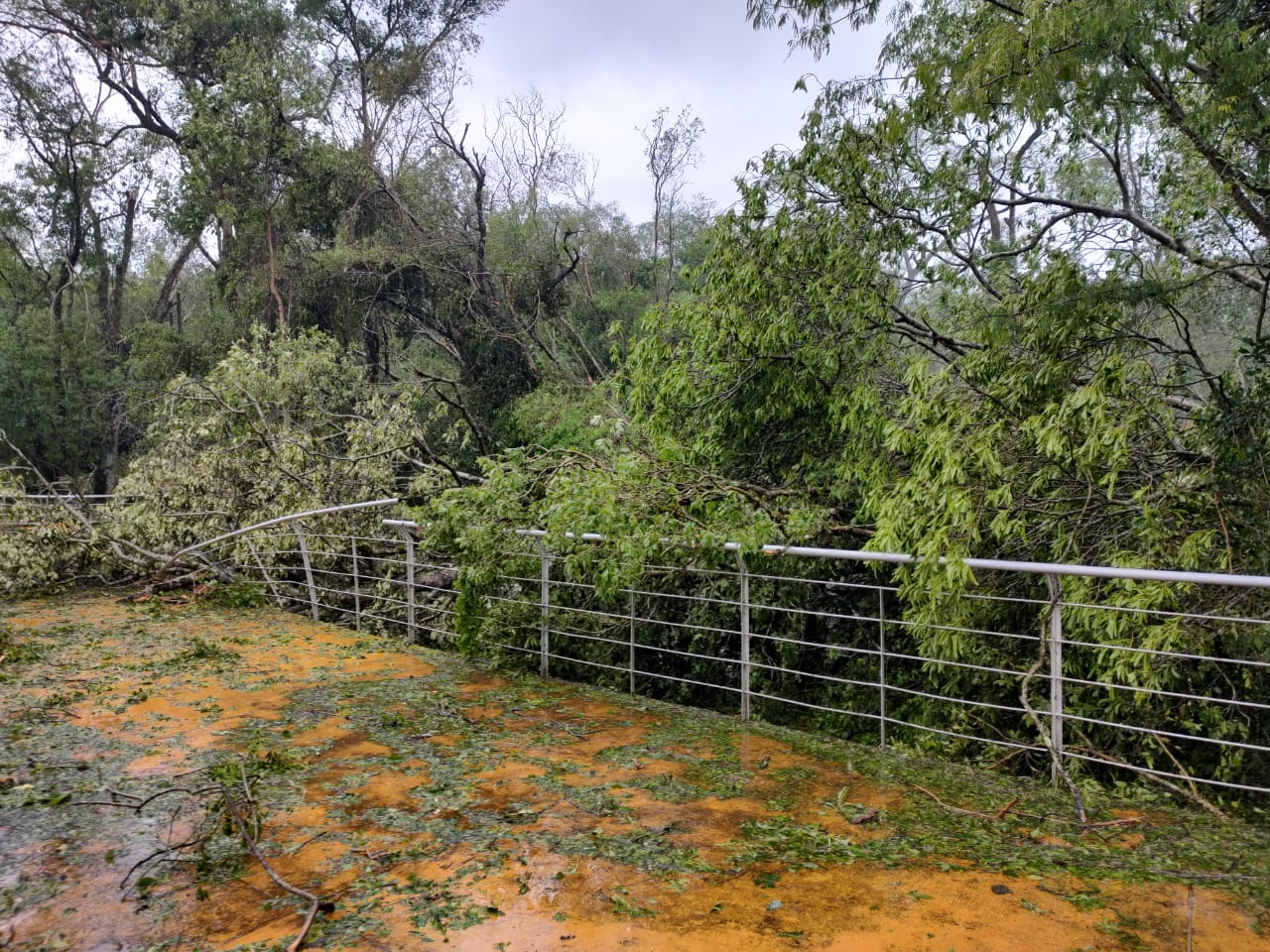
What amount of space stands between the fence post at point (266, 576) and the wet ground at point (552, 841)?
3.42 meters

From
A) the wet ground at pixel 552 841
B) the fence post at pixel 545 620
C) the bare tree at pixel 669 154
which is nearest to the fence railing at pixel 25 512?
the wet ground at pixel 552 841

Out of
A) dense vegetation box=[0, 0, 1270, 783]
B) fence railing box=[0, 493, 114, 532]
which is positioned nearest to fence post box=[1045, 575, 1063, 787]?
dense vegetation box=[0, 0, 1270, 783]

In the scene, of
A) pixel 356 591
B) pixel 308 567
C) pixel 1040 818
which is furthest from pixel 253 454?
pixel 1040 818

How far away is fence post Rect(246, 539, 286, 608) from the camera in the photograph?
8633 millimetres

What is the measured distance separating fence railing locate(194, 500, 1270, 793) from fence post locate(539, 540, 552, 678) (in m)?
0.01

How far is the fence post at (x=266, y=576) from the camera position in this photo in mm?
8633

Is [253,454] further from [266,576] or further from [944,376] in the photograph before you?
[944,376]

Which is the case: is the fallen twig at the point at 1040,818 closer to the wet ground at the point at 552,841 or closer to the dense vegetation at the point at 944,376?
the wet ground at the point at 552,841

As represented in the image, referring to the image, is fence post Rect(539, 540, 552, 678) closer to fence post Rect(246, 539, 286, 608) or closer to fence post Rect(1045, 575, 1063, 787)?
fence post Rect(1045, 575, 1063, 787)

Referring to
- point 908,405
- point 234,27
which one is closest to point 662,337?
point 908,405

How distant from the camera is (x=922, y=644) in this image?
5078 mm

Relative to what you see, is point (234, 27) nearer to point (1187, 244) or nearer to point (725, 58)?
point (725, 58)

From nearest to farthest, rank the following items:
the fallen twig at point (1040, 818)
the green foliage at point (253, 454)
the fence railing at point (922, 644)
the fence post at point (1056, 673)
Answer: the fallen twig at point (1040, 818)
the fence post at point (1056, 673)
the fence railing at point (922, 644)
the green foliage at point (253, 454)

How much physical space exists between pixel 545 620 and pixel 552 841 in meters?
2.71
